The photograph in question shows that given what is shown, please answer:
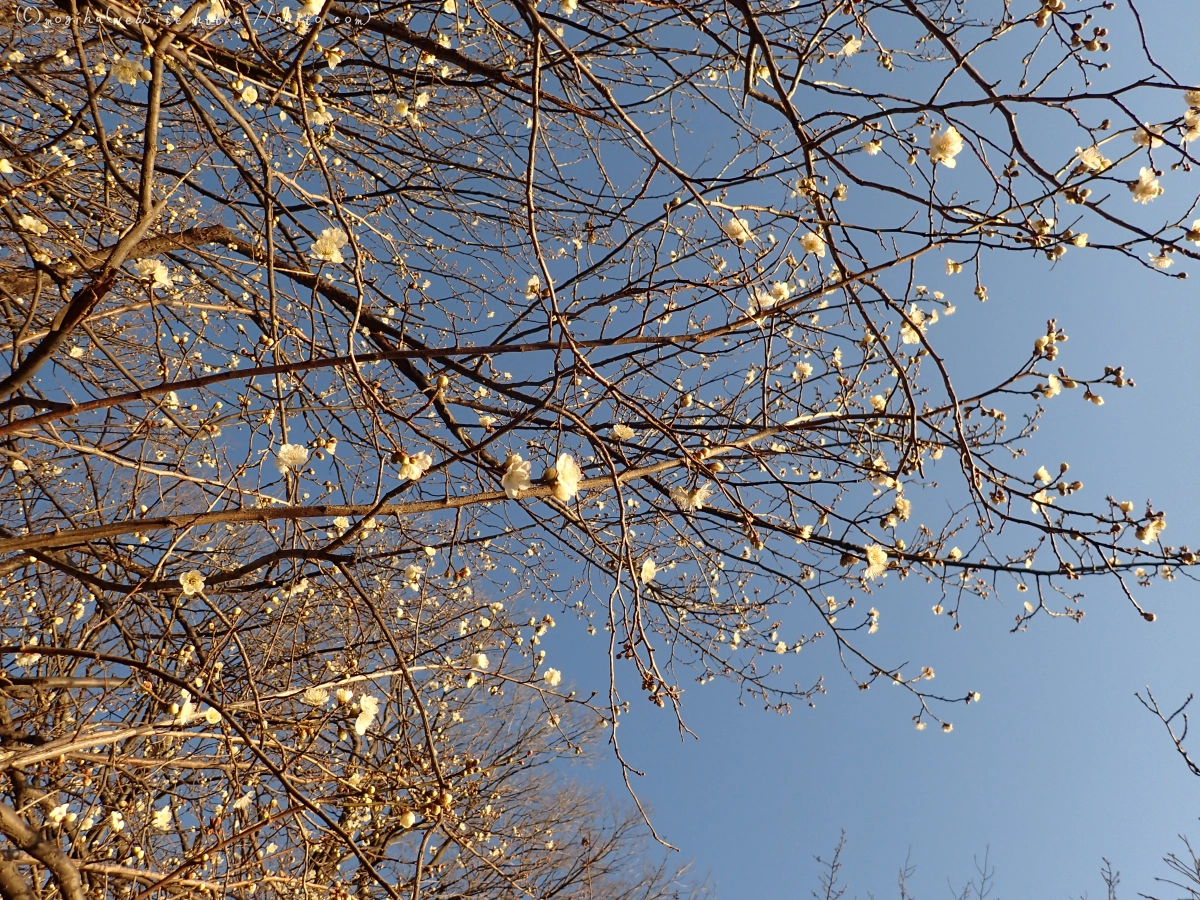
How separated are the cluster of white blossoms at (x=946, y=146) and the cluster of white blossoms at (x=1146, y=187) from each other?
1.46ft

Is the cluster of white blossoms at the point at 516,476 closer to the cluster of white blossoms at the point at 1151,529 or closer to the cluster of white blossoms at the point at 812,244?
the cluster of white blossoms at the point at 812,244

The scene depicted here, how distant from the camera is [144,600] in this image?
2.86m

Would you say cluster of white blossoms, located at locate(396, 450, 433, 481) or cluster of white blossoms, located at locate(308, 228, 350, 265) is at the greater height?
cluster of white blossoms, located at locate(308, 228, 350, 265)

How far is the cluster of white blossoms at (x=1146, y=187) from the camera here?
1.97 meters

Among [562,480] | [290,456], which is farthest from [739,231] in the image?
[290,456]

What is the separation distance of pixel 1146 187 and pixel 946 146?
0.51 metres

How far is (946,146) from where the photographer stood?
213cm

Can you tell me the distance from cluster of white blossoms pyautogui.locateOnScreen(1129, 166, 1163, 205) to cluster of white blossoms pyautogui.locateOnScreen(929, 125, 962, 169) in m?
0.45

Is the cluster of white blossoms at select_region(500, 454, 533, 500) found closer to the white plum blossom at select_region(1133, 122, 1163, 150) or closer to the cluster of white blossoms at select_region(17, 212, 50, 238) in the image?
the white plum blossom at select_region(1133, 122, 1163, 150)

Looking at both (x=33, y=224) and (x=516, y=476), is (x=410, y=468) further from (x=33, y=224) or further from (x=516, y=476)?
(x=33, y=224)

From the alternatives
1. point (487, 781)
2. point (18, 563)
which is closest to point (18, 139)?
point (18, 563)

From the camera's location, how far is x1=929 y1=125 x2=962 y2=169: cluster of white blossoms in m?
2.08

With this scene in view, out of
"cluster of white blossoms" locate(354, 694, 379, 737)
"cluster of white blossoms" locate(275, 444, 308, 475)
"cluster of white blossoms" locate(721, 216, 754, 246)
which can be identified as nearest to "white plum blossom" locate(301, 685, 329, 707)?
"cluster of white blossoms" locate(354, 694, 379, 737)

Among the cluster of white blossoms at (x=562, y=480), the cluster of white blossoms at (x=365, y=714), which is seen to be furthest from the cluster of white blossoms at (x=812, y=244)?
the cluster of white blossoms at (x=365, y=714)
